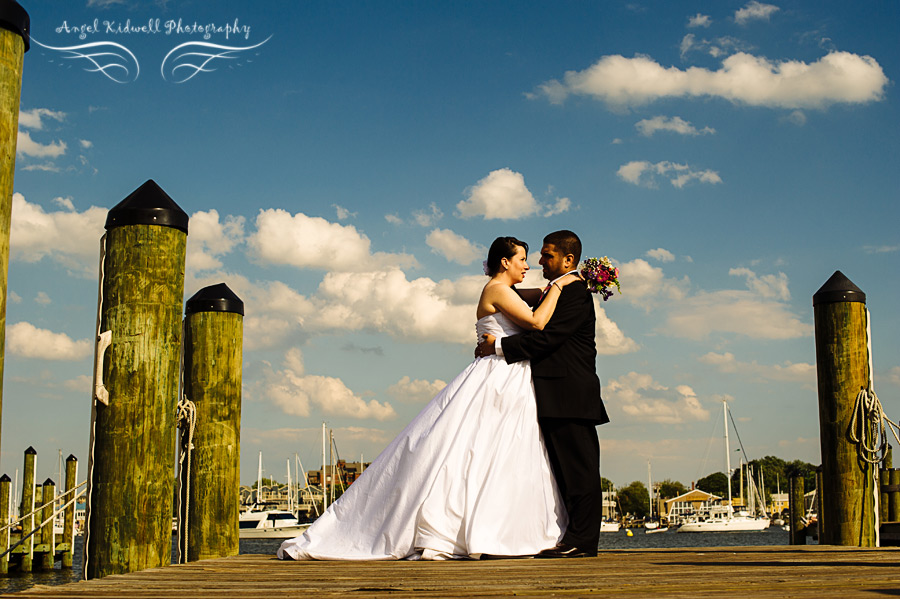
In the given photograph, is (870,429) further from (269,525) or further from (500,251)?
(269,525)

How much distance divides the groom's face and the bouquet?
0.11 m

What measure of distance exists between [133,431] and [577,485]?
8.75 ft

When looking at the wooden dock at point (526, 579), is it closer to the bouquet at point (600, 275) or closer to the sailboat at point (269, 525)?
the bouquet at point (600, 275)

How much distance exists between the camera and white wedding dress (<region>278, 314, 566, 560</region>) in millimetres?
5301

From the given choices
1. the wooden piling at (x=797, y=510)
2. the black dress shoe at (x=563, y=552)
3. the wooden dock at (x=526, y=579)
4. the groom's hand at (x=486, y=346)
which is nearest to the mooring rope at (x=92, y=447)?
the wooden dock at (x=526, y=579)

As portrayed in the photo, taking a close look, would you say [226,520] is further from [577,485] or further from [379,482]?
[577,485]

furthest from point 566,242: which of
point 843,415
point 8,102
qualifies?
point 8,102

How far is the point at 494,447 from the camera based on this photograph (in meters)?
5.58

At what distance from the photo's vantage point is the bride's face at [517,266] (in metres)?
6.07

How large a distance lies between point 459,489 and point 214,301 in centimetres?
291

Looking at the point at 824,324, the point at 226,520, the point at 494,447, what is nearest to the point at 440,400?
the point at 494,447

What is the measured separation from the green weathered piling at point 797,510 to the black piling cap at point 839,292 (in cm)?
616

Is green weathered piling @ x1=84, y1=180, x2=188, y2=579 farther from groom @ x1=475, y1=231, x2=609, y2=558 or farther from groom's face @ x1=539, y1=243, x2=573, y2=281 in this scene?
groom's face @ x1=539, y1=243, x2=573, y2=281

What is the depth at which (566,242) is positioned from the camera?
607cm
